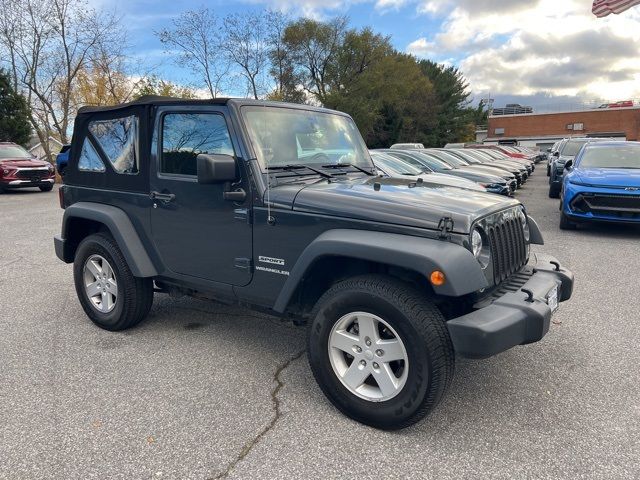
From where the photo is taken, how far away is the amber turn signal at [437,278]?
244cm

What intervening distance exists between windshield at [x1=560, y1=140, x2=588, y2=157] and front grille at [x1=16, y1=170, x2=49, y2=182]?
17.2 meters

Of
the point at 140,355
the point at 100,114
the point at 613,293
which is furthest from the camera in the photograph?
the point at 613,293

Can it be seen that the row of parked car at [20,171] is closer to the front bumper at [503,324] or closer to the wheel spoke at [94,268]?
the wheel spoke at [94,268]

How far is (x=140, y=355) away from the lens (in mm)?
3734

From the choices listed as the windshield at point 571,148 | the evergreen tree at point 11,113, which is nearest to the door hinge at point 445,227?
the windshield at point 571,148

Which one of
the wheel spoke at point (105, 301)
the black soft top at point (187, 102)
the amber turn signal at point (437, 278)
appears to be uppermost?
the black soft top at point (187, 102)

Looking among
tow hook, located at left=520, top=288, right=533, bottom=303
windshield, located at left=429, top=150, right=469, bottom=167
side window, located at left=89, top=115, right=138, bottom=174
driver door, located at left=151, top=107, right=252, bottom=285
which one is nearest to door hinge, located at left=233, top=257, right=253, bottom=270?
driver door, located at left=151, top=107, right=252, bottom=285

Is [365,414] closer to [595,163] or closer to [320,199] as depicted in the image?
[320,199]

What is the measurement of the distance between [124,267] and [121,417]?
141 centimetres

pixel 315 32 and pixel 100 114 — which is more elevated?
pixel 315 32

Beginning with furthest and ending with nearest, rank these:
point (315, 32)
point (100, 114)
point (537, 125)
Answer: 1. point (537, 125)
2. point (315, 32)
3. point (100, 114)

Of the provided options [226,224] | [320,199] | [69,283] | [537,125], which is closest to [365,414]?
[320,199]

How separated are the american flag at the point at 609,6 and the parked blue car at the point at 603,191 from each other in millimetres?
8508

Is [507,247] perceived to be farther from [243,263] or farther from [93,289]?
[93,289]
